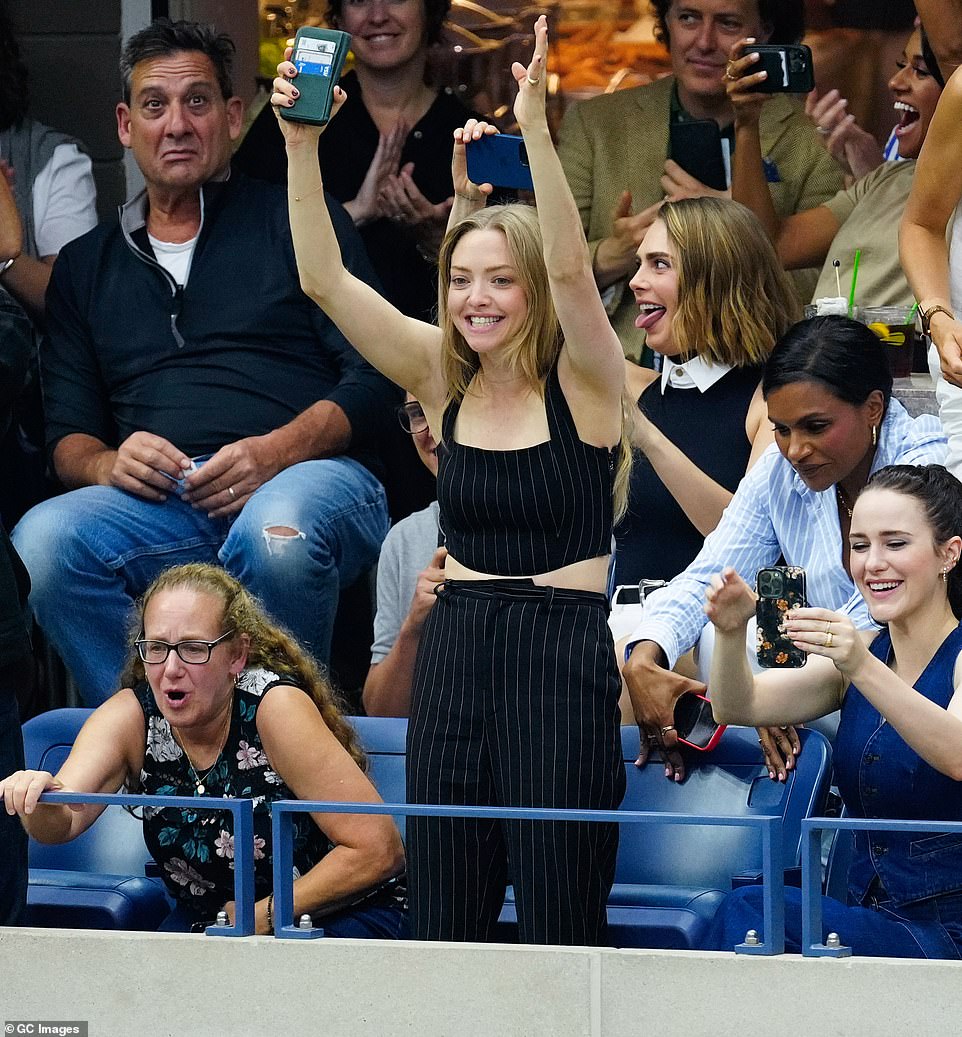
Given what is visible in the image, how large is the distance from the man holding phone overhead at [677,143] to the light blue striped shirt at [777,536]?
133cm

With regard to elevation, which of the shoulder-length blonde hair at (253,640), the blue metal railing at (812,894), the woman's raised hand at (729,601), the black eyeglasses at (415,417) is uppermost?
the black eyeglasses at (415,417)

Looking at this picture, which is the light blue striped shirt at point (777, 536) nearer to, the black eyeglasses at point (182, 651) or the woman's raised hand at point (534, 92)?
the black eyeglasses at point (182, 651)

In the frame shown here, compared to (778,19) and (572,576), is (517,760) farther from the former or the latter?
(778,19)

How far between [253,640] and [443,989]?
2.98 ft

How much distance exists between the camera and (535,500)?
11.1 feet

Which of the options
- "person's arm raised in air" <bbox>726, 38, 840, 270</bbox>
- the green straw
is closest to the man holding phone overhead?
"person's arm raised in air" <bbox>726, 38, 840, 270</bbox>

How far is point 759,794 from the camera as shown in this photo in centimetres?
388

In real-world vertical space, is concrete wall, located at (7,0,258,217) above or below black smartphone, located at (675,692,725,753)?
above

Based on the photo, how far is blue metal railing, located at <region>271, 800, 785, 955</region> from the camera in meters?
3.13

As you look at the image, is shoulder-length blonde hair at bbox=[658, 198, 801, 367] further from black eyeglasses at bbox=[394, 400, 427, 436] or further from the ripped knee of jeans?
the ripped knee of jeans

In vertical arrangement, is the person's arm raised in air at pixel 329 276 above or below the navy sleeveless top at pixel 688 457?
above

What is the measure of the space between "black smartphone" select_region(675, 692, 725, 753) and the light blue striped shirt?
0.09 metres

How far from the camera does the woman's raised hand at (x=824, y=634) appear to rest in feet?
10.3

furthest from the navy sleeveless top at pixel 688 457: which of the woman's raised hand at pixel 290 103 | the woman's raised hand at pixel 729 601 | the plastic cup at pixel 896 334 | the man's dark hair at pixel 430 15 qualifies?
the man's dark hair at pixel 430 15
